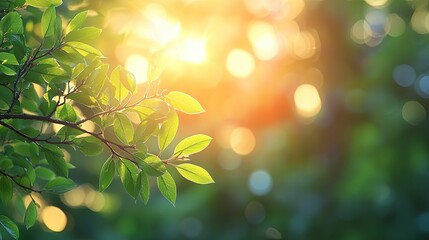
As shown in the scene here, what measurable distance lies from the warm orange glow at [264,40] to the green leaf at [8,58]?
6.05 m

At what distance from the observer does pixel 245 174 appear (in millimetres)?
6801

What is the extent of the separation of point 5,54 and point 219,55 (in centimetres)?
594

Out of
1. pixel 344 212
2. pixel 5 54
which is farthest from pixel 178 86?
pixel 5 54

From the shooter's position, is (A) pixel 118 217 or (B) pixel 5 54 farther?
(A) pixel 118 217

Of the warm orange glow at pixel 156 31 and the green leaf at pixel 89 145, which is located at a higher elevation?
the green leaf at pixel 89 145

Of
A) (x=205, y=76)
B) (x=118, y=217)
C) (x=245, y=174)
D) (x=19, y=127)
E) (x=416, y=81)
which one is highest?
(x=19, y=127)

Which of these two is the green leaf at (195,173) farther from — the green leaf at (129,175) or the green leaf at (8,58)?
the green leaf at (8,58)

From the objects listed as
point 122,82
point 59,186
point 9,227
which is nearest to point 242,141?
point 59,186

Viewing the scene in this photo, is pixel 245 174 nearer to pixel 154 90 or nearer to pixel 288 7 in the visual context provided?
pixel 288 7

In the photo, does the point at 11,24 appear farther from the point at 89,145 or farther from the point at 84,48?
the point at 89,145

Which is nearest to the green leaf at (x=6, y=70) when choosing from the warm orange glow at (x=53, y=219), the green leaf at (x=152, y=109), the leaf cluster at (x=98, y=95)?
the leaf cluster at (x=98, y=95)

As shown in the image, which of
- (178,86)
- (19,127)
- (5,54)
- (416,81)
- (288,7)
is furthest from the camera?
(288,7)

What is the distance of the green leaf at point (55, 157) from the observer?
4.94 feet

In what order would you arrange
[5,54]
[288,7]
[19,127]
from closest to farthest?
1. [5,54]
2. [19,127]
3. [288,7]
